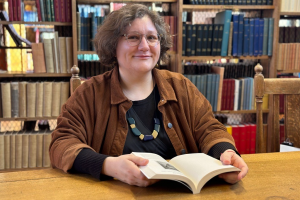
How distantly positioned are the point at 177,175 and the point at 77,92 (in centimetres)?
63

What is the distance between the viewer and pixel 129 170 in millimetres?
Result: 992

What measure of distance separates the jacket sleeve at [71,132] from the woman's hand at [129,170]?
0.17 m

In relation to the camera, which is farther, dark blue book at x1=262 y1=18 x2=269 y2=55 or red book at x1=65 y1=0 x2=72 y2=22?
dark blue book at x1=262 y1=18 x2=269 y2=55

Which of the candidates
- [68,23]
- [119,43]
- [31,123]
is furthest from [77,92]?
[31,123]

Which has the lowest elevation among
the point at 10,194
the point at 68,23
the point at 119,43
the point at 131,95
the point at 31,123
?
the point at 31,123

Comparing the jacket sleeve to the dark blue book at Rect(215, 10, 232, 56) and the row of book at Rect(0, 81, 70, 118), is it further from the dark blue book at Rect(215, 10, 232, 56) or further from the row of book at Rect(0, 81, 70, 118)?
the dark blue book at Rect(215, 10, 232, 56)

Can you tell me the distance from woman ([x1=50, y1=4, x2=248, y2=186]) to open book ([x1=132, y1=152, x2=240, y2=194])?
0.67ft

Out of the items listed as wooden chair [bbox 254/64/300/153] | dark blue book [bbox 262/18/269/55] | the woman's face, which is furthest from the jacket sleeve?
dark blue book [bbox 262/18/269/55]

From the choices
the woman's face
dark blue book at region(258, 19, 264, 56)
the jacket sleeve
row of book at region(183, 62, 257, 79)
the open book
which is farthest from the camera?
row of book at region(183, 62, 257, 79)

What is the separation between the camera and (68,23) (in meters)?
2.77

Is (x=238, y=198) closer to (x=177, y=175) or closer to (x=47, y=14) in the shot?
(x=177, y=175)

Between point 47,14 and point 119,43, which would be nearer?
point 119,43

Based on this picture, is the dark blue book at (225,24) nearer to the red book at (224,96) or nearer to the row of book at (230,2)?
the row of book at (230,2)

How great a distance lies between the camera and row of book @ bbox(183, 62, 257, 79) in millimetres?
3051
